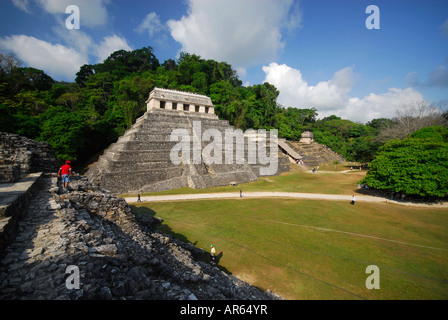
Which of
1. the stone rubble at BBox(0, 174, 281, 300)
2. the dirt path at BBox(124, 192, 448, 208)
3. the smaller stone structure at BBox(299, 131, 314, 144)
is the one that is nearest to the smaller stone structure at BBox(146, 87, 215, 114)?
the dirt path at BBox(124, 192, 448, 208)

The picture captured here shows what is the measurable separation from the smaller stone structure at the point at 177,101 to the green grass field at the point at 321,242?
17.5m

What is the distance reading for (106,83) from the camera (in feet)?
129

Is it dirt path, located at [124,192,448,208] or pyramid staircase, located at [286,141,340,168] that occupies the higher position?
pyramid staircase, located at [286,141,340,168]

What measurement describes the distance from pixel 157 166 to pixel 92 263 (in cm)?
1804

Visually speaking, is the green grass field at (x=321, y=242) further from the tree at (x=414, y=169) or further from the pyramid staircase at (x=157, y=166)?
the pyramid staircase at (x=157, y=166)

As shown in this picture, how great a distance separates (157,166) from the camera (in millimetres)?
21000

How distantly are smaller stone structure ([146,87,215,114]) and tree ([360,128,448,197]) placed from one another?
23813 millimetres

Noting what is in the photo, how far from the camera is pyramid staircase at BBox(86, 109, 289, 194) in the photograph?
1875 cm

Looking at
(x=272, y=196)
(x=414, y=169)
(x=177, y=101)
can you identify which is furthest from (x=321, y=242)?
(x=177, y=101)

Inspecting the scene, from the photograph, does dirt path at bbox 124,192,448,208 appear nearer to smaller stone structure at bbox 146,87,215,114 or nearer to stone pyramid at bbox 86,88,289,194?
stone pyramid at bbox 86,88,289,194

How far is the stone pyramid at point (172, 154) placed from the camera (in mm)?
19172

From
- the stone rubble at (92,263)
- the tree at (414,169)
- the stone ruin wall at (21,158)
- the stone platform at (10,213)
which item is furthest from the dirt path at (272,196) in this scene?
the stone platform at (10,213)
